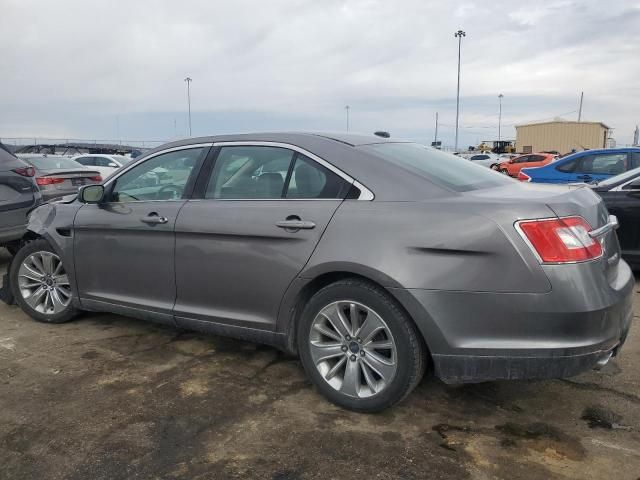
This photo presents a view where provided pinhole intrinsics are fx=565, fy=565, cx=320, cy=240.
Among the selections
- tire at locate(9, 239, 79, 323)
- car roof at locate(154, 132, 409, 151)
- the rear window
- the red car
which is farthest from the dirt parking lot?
the red car

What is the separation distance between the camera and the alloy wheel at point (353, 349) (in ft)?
9.69

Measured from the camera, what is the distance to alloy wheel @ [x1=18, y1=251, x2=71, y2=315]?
15.0 feet

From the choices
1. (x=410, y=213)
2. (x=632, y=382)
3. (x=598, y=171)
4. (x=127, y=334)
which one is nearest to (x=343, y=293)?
(x=410, y=213)

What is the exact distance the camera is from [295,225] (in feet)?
10.4

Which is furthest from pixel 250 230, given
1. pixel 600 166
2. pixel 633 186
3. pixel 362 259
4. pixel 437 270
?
pixel 600 166

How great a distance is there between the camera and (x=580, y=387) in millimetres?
3420

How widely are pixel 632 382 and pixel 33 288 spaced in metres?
4.55

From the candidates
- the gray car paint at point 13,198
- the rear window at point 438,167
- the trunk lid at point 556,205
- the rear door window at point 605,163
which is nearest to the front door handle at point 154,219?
the rear window at point 438,167

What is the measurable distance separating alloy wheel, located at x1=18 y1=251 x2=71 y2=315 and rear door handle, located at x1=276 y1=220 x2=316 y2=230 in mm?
2227

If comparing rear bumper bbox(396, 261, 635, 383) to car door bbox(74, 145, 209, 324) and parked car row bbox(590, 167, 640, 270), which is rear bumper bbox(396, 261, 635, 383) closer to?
car door bbox(74, 145, 209, 324)

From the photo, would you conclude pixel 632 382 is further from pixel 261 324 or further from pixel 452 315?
pixel 261 324

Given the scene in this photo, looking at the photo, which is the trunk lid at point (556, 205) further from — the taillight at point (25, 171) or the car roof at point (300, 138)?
the taillight at point (25, 171)

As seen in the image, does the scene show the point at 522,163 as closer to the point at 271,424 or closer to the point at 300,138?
the point at 300,138

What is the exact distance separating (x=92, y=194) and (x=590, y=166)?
872cm
